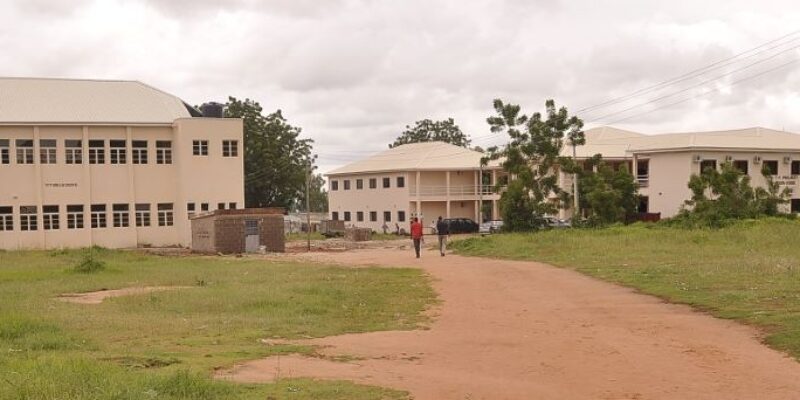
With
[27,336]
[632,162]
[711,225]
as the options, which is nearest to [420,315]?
[27,336]

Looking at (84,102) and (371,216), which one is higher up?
(84,102)

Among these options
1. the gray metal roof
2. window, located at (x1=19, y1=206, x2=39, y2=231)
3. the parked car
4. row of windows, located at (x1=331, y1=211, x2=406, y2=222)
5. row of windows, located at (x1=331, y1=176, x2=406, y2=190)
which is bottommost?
the parked car

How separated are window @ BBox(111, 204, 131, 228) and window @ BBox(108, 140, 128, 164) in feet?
8.96

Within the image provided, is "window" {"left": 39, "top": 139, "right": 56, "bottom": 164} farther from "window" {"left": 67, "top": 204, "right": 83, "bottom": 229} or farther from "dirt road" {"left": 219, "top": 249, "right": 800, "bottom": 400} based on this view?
"dirt road" {"left": 219, "top": 249, "right": 800, "bottom": 400}

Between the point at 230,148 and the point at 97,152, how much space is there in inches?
310

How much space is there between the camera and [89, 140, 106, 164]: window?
→ 1980 inches

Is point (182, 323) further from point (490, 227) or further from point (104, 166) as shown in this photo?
point (490, 227)

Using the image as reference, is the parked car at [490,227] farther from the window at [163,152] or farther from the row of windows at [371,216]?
the window at [163,152]

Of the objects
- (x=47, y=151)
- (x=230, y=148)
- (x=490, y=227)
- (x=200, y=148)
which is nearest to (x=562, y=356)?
(x=200, y=148)

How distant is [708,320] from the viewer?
15945 mm

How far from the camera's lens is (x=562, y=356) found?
12547mm

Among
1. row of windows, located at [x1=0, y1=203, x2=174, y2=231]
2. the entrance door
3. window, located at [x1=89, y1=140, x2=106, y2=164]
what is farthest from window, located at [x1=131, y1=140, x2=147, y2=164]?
the entrance door

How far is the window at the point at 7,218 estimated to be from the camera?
159ft

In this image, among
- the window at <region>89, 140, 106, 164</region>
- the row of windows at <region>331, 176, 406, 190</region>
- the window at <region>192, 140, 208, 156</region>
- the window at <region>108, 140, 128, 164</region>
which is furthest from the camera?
the row of windows at <region>331, 176, 406, 190</region>
